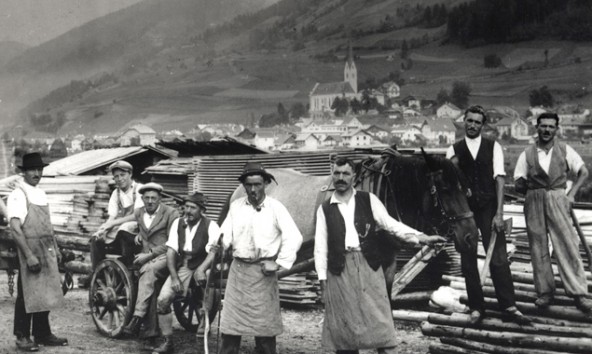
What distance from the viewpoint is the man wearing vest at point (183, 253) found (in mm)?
7047

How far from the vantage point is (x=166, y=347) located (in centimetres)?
703

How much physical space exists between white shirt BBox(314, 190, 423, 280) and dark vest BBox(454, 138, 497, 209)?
905mm

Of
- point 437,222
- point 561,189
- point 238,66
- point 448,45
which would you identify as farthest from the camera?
point 238,66

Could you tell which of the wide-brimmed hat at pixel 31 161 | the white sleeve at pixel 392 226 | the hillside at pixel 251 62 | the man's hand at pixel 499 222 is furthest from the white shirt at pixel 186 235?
the hillside at pixel 251 62

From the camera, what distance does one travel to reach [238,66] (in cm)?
7662

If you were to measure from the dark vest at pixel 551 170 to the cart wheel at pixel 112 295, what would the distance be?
179 inches

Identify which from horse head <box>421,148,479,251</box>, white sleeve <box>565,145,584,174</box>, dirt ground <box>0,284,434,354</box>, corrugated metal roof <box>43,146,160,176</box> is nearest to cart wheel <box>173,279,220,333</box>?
dirt ground <box>0,284,434,354</box>

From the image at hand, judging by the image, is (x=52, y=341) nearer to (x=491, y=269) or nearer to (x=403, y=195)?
(x=403, y=195)

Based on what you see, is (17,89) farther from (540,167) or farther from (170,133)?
(540,167)

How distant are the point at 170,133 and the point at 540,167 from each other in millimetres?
59496

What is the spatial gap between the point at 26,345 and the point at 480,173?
512cm

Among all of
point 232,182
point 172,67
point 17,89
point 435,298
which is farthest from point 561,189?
point 17,89

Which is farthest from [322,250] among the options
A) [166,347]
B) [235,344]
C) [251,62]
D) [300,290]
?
[251,62]

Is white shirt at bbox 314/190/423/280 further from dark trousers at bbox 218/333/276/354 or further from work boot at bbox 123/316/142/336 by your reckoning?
work boot at bbox 123/316/142/336
